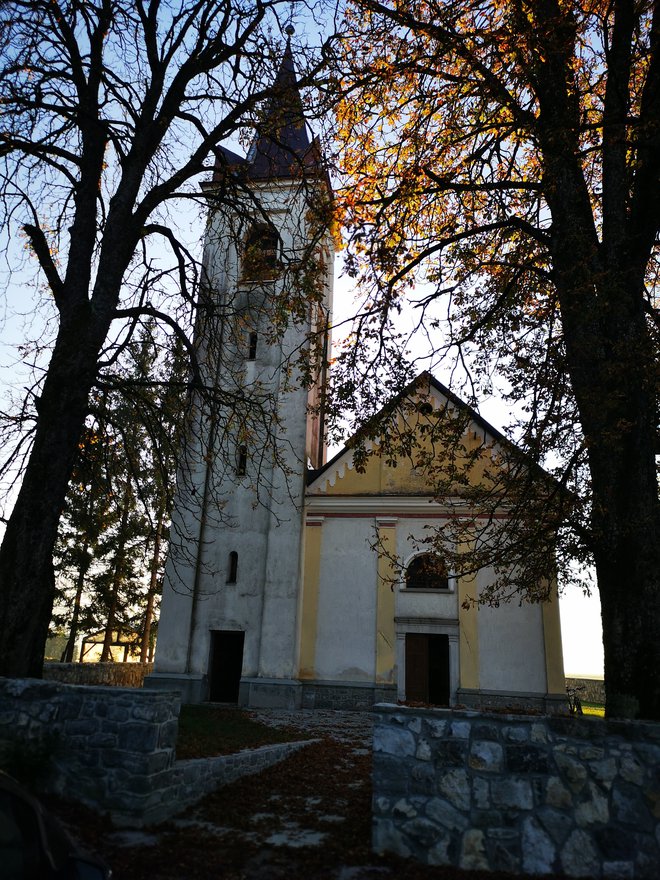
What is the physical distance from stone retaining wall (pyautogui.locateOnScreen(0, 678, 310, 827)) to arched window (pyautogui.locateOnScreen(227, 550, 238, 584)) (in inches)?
551

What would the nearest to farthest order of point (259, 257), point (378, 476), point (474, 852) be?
point (474, 852), point (259, 257), point (378, 476)

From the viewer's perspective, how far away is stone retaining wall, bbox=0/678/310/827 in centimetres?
564

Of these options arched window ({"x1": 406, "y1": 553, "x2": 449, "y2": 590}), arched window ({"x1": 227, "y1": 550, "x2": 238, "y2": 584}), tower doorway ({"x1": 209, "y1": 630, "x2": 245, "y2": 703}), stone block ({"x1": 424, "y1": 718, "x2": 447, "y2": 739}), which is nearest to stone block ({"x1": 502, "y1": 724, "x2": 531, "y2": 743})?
stone block ({"x1": 424, "y1": 718, "x2": 447, "y2": 739})

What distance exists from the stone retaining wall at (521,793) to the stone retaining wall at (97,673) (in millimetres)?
13305

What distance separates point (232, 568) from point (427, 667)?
22.9ft

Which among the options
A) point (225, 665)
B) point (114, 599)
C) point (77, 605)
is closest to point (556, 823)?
point (225, 665)

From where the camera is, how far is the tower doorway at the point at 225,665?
19453mm

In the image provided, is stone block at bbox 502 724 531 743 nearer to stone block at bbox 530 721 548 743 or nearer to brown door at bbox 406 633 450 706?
stone block at bbox 530 721 548 743

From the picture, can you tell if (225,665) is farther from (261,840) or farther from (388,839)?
(388,839)

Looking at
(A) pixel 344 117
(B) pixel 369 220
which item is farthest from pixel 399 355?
(A) pixel 344 117

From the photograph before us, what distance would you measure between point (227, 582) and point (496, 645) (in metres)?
8.64

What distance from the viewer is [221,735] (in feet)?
32.9

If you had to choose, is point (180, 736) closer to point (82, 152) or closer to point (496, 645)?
point (82, 152)

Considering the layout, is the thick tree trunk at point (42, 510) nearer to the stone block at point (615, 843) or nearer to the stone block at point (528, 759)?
the stone block at point (528, 759)
